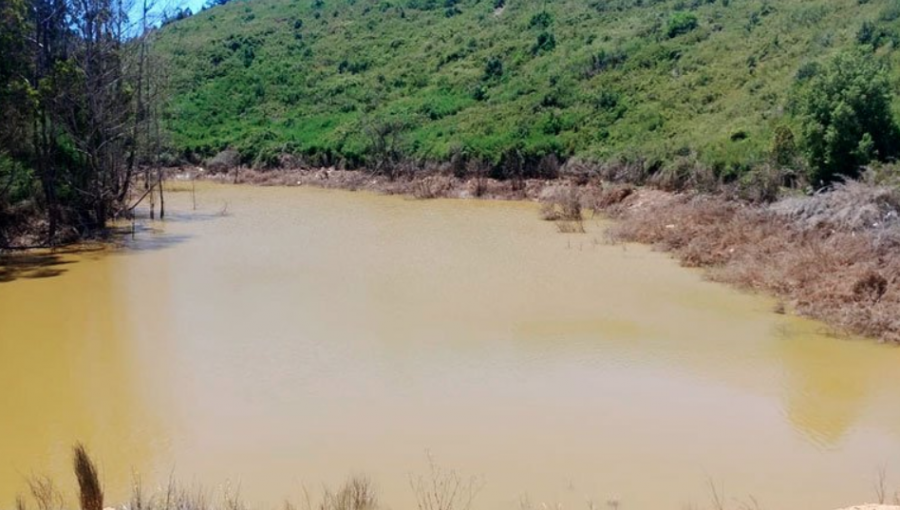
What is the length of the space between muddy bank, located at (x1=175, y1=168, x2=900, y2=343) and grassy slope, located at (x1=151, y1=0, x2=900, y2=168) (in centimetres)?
299

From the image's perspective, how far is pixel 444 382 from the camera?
9.75m

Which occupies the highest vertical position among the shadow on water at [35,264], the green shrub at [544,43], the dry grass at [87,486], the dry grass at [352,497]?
the green shrub at [544,43]

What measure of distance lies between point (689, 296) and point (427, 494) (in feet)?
27.2

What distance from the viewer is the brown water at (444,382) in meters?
7.35

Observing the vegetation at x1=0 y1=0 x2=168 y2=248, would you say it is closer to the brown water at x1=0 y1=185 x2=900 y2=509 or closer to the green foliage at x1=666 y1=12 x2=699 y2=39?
the brown water at x1=0 y1=185 x2=900 y2=509

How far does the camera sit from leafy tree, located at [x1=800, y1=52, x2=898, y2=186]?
17234 millimetres

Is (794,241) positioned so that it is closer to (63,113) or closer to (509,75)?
(63,113)

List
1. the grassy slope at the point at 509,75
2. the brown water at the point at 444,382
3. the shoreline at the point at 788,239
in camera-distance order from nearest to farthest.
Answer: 1. the brown water at the point at 444,382
2. the shoreline at the point at 788,239
3. the grassy slope at the point at 509,75

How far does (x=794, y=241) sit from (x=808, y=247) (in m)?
0.97

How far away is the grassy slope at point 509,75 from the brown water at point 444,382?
34.5ft

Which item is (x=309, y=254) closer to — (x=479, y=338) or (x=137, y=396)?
(x=479, y=338)

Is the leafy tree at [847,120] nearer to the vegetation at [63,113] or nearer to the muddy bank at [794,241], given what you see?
the muddy bank at [794,241]

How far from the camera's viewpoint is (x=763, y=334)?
1161 centimetres

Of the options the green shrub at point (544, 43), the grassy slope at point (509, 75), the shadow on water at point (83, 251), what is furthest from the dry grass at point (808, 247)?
the green shrub at point (544, 43)
